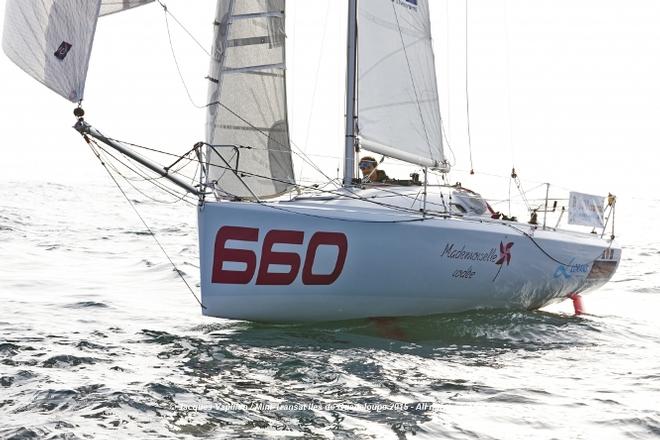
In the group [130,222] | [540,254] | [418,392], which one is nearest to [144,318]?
[418,392]

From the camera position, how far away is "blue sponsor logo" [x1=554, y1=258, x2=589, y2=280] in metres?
11.0

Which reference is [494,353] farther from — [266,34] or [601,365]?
[266,34]

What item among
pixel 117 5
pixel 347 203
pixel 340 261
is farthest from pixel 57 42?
pixel 347 203

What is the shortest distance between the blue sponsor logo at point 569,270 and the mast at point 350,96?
3.25 m

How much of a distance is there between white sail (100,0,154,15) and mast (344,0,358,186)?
3.25 m

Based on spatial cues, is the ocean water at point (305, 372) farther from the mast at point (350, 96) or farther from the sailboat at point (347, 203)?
the mast at point (350, 96)

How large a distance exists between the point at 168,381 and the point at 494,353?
12.2ft

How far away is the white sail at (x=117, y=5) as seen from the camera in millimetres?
7570

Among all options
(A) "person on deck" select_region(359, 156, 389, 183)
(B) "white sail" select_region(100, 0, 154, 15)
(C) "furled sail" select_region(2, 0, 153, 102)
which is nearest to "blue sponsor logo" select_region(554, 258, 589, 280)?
(A) "person on deck" select_region(359, 156, 389, 183)

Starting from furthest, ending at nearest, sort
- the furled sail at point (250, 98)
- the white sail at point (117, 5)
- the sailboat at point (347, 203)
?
the furled sail at point (250, 98) < the sailboat at point (347, 203) < the white sail at point (117, 5)

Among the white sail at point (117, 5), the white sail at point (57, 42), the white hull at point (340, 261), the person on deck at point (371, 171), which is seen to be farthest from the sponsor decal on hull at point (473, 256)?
the white sail at point (57, 42)

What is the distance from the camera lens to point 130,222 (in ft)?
84.3

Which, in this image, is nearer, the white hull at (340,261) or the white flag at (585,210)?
the white hull at (340,261)

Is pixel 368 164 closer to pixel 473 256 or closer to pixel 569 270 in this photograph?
pixel 473 256
